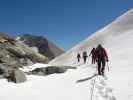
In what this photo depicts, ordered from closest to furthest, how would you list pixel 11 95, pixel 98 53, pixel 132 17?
pixel 11 95, pixel 98 53, pixel 132 17

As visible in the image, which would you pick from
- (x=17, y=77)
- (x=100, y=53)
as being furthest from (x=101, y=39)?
(x=17, y=77)

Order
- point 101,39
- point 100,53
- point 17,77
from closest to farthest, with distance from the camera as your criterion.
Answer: point 100,53, point 17,77, point 101,39

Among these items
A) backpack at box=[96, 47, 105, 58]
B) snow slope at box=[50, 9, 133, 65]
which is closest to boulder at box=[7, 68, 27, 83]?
backpack at box=[96, 47, 105, 58]

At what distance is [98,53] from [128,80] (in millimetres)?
3731

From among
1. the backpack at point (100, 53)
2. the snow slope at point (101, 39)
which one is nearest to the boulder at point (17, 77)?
the backpack at point (100, 53)

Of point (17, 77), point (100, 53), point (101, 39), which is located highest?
point (101, 39)

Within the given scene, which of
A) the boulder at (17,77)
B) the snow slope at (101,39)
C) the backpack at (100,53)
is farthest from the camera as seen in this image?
the snow slope at (101,39)

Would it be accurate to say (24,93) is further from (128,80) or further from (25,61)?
(25,61)

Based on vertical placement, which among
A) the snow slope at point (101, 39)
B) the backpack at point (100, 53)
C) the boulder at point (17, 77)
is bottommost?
the boulder at point (17, 77)

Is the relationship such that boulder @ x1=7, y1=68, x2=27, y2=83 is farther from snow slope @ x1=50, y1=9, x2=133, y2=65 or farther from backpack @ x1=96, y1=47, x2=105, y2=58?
snow slope @ x1=50, y1=9, x2=133, y2=65

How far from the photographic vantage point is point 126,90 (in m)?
11.4

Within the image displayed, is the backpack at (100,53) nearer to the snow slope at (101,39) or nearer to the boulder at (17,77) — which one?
the boulder at (17,77)

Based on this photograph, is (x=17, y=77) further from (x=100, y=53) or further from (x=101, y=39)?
(x=101, y=39)

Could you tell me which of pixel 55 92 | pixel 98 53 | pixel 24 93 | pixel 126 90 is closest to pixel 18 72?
pixel 24 93
